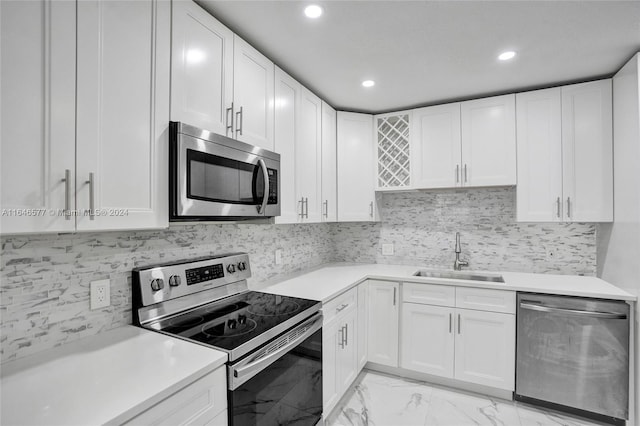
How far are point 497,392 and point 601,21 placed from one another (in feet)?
8.12

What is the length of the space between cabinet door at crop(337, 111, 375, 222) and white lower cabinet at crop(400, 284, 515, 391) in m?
0.83

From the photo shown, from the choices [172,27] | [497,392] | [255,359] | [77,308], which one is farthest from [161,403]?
[497,392]

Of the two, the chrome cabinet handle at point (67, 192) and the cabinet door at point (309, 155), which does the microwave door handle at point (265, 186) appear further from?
the chrome cabinet handle at point (67, 192)

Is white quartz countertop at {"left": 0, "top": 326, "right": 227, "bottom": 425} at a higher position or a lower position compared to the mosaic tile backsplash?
lower

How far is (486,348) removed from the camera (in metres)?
2.36

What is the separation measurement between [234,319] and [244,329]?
0.54ft

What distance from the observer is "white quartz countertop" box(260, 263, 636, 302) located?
2.05 metres

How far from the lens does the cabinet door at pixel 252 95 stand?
1.68 meters

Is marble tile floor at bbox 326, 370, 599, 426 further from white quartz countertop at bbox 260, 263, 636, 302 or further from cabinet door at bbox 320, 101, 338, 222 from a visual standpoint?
cabinet door at bbox 320, 101, 338, 222

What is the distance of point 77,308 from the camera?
1.26 m

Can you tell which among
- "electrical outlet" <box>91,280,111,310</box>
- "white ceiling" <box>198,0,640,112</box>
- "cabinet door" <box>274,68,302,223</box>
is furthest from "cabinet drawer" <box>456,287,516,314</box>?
"electrical outlet" <box>91,280,111,310</box>

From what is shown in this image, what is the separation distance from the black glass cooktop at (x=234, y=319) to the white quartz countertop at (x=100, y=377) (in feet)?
0.27

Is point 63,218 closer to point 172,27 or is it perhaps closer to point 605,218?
point 172,27

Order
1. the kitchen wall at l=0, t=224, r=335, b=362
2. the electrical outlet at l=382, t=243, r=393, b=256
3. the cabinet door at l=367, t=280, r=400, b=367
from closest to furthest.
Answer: the kitchen wall at l=0, t=224, r=335, b=362, the cabinet door at l=367, t=280, r=400, b=367, the electrical outlet at l=382, t=243, r=393, b=256
